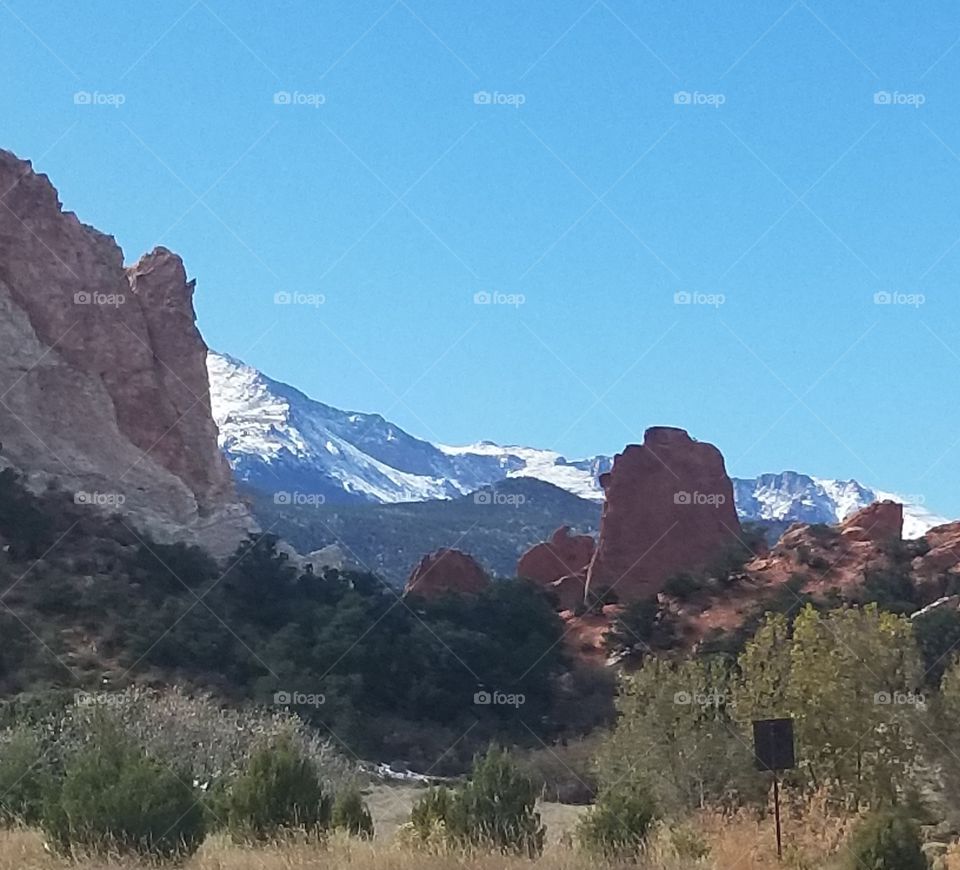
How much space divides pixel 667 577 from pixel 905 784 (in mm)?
32301

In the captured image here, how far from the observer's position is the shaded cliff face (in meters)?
45.0

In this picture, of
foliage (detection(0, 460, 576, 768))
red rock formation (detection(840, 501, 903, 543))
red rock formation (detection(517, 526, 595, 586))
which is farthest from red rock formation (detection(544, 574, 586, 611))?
red rock formation (detection(840, 501, 903, 543))

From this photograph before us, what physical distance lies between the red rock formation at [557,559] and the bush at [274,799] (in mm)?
41928

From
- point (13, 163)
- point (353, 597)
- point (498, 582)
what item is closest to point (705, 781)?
point (353, 597)

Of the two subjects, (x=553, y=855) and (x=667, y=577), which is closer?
(x=553, y=855)

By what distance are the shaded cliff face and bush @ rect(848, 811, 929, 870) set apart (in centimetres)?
3660

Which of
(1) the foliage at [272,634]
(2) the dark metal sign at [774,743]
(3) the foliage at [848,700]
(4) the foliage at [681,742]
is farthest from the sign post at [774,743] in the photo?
(1) the foliage at [272,634]

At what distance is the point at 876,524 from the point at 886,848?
4098 cm

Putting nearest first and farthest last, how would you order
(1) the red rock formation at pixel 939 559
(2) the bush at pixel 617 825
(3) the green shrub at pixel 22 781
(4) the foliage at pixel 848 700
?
(2) the bush at pixel 617 825, (3) the green shrub at pixel 22 781, (4) the foliage at pixel 848 700, (1) the red rock formation at pixel 939 559

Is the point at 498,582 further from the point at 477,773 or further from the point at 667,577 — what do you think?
the point at 477,773

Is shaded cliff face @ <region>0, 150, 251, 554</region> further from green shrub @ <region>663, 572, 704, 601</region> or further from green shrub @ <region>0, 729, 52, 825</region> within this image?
green shrub @ <region>0, 729, 52, 825</region>

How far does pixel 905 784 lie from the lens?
17828 millimetres

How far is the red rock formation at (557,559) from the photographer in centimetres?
5494

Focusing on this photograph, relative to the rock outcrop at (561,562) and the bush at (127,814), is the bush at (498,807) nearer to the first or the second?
the bush at (127,814)
